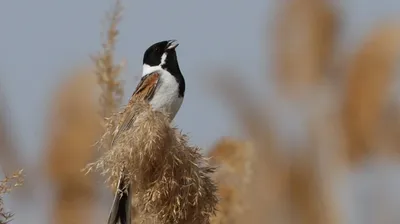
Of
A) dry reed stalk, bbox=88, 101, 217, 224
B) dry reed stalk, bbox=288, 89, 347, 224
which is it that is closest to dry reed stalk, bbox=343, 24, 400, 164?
dry reed stalk, bbox=288, 89, 347, 224

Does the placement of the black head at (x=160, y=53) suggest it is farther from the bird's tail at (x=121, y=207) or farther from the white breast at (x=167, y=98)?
the bird's tail at (x=121, y=207)

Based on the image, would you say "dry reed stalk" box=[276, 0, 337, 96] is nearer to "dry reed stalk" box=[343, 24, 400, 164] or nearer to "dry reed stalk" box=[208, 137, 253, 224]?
"dry reed stalk" box=[343, 24, 400, 164]

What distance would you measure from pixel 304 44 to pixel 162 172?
91.8 inches

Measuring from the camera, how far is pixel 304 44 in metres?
6.35

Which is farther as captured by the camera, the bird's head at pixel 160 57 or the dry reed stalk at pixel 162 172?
the bird's head at pixel 160 57

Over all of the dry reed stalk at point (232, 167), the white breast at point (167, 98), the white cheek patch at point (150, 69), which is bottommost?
the dry reed stalk at point (232, 167)

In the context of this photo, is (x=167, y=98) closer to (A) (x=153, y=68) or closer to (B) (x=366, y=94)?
(A) (x=153, y=68)

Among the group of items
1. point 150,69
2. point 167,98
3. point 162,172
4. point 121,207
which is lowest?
point 121,207

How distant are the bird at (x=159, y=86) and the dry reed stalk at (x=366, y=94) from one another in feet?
2.95

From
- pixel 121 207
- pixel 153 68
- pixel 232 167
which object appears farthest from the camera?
pixel 153 68

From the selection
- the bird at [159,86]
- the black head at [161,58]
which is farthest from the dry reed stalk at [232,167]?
the black head at [161,58]

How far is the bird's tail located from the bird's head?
192 centimetres

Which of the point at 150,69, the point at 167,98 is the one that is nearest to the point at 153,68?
the point at 150,69

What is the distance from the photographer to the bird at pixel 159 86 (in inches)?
181
